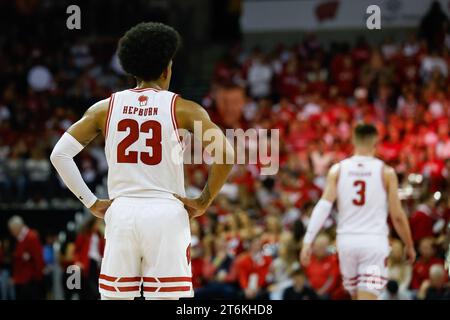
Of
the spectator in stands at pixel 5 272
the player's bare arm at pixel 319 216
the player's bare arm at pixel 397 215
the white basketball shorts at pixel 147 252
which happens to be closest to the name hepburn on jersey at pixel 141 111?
the white basketball shorts at pixel 147 252

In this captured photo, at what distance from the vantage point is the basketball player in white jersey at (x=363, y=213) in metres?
7.85

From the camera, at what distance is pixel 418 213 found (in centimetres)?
1155

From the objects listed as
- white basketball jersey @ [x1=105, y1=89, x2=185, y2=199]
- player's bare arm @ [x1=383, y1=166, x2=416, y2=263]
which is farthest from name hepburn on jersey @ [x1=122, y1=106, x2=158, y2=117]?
player's bare arm @ [x1=383, y1=166, x2=416, y2=263]

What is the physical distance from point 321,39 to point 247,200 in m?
7.52

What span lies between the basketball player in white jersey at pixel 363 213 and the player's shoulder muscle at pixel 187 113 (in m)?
2.85

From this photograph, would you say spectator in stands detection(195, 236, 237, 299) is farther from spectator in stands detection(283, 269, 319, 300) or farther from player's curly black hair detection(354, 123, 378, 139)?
player's curly black hair detection(354, 123, 378, 139)

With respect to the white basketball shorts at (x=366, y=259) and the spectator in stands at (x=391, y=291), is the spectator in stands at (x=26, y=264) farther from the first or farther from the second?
the white basketball shorts at (x=366, y=259)

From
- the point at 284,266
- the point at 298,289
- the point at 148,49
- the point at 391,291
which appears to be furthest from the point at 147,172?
the point at 284,266

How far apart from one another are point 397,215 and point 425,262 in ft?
9.82

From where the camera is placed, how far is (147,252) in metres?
5.16

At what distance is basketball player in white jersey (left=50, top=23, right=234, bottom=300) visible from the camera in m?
5.15

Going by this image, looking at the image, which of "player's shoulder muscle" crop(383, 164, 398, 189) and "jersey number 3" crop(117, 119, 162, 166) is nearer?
"jersey number 3" crop(117, 119, 162, 166)
